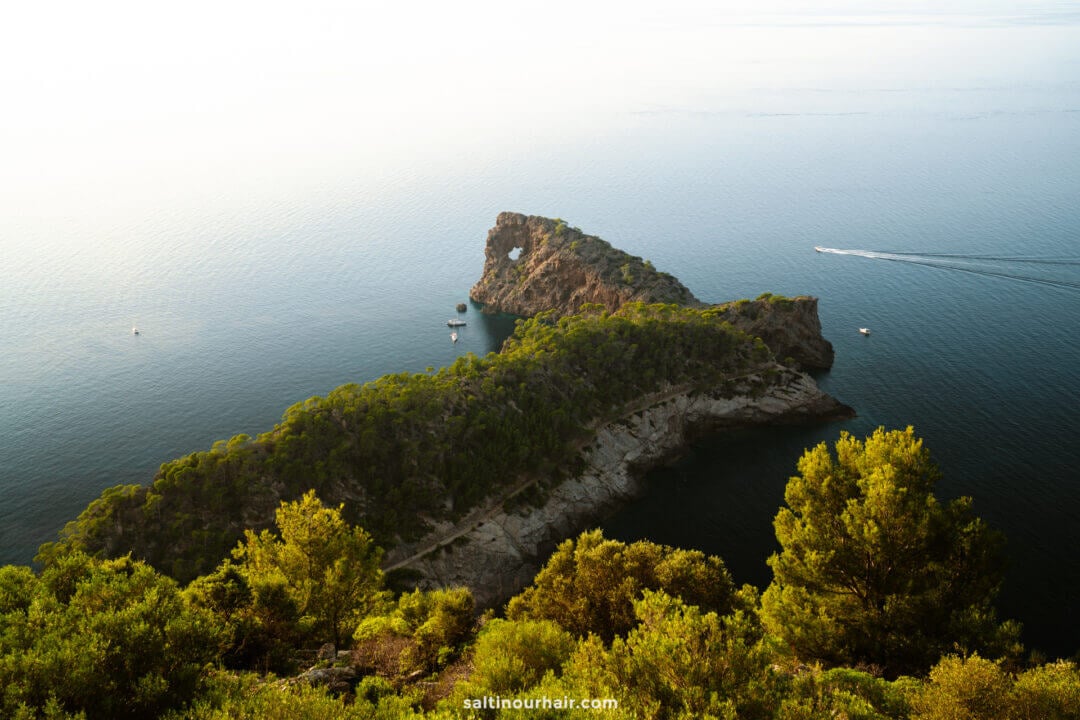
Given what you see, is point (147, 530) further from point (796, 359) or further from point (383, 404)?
point (796, 359)

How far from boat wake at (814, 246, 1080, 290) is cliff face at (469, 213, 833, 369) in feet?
166

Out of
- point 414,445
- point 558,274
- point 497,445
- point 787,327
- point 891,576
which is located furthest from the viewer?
point 558,274

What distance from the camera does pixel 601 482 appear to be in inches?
2862

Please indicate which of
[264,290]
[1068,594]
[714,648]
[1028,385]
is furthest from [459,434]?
[264,290]

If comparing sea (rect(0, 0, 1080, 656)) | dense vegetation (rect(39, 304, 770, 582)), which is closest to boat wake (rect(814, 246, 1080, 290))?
sea (rect(0, 0, 1080, 656))

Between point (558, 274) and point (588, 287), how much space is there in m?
8.37

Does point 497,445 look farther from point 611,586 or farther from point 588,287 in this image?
point 588,287

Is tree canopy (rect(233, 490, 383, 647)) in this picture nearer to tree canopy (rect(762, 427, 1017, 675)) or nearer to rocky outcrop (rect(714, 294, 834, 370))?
tree canopy (rect(762, 427, 1017, 675))

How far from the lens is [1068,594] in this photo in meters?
54.2

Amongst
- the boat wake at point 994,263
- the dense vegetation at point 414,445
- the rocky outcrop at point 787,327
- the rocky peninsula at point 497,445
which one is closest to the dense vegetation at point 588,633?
the dense vegetation at point 414,445

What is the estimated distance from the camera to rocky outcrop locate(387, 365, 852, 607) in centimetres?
6053

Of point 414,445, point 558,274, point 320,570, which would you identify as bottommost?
point 414,445

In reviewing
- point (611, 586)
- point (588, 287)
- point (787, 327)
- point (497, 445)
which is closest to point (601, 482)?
point (497, 445)

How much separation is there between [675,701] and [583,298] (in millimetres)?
101472
